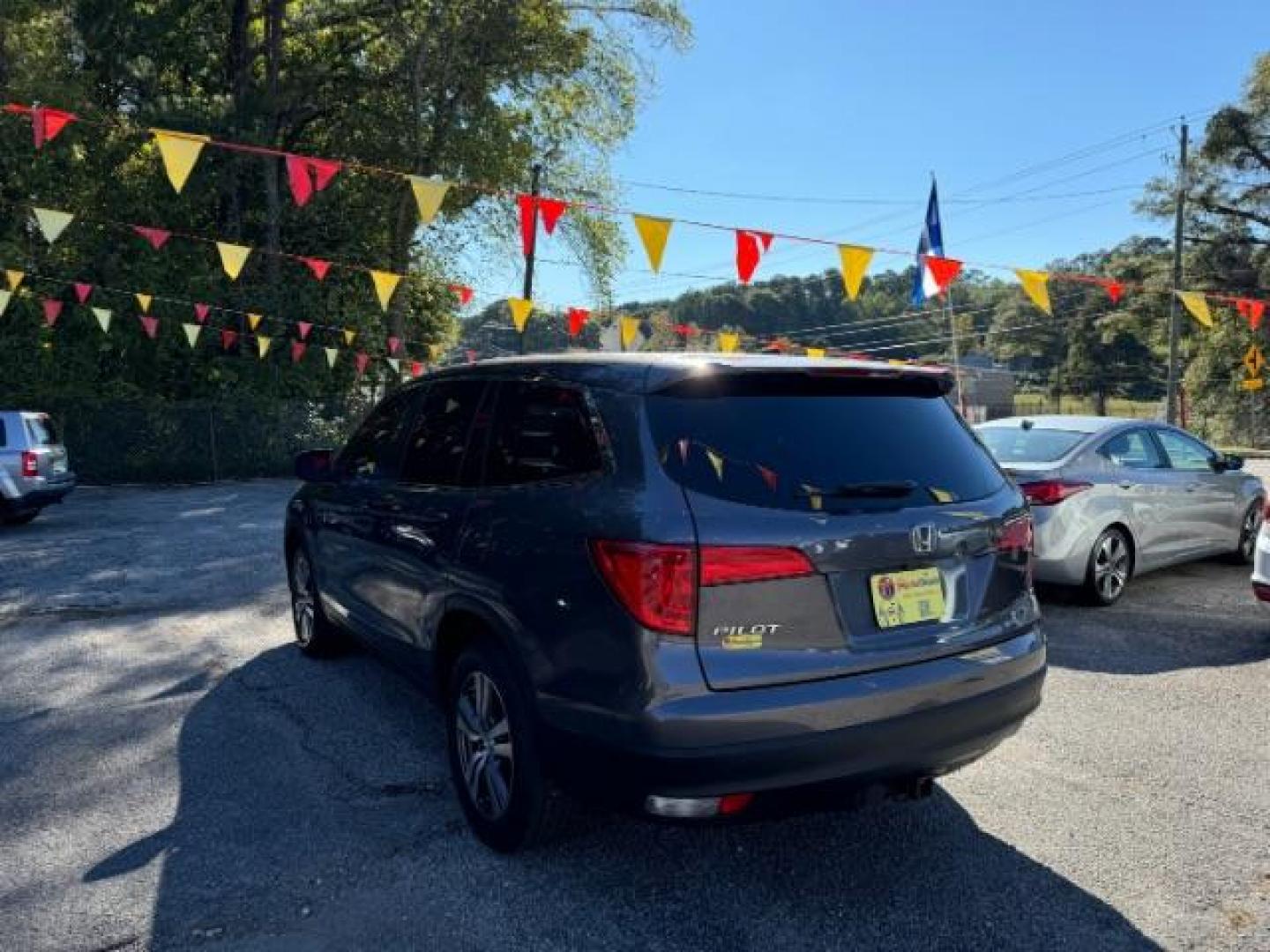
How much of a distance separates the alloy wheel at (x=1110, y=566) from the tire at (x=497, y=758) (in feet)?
16.5

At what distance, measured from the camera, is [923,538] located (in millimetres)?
2725

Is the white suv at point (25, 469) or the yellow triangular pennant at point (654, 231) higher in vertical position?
the yellow triangular pennant at point (654, 231)

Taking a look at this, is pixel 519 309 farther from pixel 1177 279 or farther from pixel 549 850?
pixel 1177 279

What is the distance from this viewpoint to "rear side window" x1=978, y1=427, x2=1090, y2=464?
660 cm

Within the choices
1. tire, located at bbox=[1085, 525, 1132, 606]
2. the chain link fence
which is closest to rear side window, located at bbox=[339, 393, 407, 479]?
tire, located at bbox=[1085, 525, 1132, 606]

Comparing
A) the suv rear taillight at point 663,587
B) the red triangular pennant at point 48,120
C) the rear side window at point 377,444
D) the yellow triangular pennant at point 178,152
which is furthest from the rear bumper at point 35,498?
the suv rear taillight at point 663,587

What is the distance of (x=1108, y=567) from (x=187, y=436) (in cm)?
1810

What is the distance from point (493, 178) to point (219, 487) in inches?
404

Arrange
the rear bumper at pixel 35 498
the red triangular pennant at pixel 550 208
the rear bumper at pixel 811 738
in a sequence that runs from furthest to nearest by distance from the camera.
Result: the rear bumper at pixel 35 498 → the red triangular pennant at pixel 550 208 → the rear bumper at pixel 811 738

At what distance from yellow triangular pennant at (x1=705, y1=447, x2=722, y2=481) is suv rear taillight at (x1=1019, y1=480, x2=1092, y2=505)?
4391 mm

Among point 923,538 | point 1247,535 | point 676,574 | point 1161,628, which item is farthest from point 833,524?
point 1247,535

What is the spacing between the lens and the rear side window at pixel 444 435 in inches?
138

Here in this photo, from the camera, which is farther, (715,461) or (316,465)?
(316,465)

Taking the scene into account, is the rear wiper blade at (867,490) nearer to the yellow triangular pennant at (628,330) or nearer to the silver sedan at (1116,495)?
the silver sedan at (1116,495)
